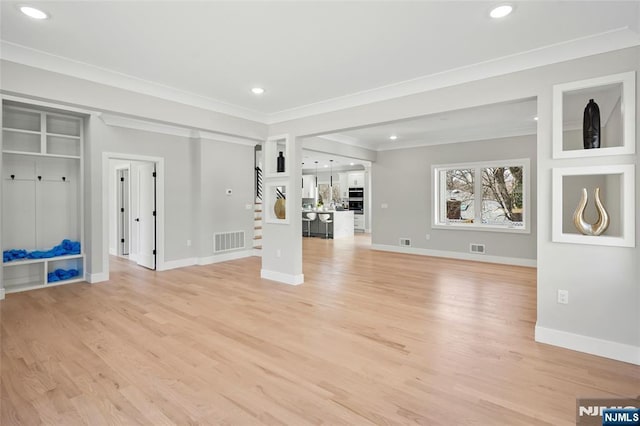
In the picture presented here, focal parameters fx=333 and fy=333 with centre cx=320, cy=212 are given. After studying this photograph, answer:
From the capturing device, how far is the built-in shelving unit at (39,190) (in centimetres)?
480

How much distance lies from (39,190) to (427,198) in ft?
24.7

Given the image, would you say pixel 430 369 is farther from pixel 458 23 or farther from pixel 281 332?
pixel 458 23

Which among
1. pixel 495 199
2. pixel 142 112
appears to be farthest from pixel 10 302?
pixel 495 199

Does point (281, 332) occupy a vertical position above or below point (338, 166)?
below

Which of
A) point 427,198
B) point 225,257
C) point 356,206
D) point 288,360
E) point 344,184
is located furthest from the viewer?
point 344,184

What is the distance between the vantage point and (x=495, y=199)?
7.27m

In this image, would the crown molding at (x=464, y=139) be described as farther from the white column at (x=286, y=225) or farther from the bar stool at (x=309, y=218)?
the bar stool at (x=309, y=218)

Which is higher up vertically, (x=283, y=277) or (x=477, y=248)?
(x=477, y=248)

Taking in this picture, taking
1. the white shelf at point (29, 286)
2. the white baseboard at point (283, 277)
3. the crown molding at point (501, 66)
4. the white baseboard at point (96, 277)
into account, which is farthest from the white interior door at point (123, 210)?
the crown molding at point (501, 66)

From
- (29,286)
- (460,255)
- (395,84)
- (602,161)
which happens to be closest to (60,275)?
(29,286)

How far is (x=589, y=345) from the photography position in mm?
2867

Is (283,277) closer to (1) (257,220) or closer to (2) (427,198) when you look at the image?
(1) (257,220)

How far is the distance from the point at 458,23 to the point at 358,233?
35.7 ft

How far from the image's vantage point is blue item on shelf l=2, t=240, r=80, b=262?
467 cm
